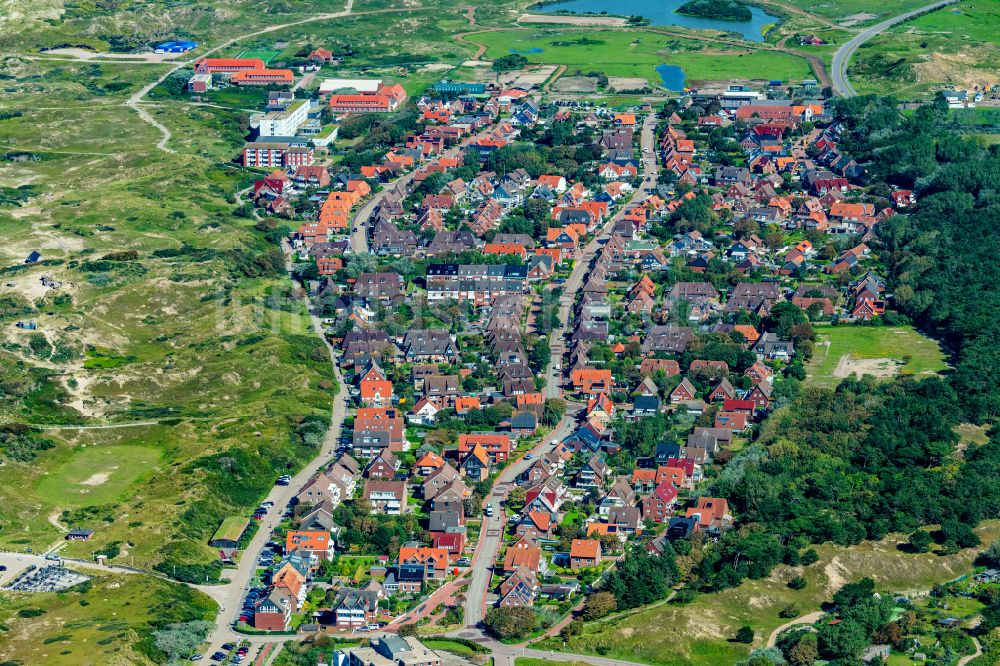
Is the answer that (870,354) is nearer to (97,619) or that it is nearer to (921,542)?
(921,542)

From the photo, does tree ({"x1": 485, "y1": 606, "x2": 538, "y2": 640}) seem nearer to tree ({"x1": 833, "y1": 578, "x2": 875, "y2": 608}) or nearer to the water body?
tree ({"x1": 833, "y1": 578, "x2": 875, "y2": 608})

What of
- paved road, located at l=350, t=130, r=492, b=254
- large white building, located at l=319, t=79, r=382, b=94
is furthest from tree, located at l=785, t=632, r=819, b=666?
large white building, located at l=319, t=79, r=382, b=94

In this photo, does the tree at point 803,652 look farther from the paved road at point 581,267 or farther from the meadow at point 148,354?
the paved road at point 581,267

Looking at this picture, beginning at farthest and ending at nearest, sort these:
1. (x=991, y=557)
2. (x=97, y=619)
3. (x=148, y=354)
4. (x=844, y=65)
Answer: (x=844, y=65)
(x=148, y=354)
(x=991, y=557)
(x=97, y=619)

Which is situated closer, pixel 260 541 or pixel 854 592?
pixel 854 592

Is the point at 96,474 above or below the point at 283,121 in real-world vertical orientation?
below

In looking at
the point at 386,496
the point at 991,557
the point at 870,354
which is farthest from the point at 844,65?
the point at 386,496

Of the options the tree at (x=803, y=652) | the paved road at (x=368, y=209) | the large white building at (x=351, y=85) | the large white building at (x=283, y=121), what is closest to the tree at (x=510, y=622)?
the tree at (x=803, y=652)

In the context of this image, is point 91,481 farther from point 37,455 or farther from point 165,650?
point 165,650
